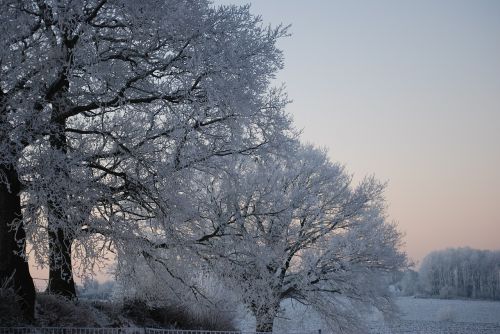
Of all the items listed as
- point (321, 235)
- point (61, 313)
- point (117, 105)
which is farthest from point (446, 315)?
point (117, 105)

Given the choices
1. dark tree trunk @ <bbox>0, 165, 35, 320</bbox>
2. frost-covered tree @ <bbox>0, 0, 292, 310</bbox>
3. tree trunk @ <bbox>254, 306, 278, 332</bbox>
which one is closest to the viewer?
frost-covered tree @ <bbox>0, 0, 292, 310</bbox>

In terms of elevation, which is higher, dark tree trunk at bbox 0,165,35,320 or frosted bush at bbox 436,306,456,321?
dark tree trunk at bbox 0,165,35,320

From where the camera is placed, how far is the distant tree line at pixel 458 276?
10100 centimetres

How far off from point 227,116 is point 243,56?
133 cm

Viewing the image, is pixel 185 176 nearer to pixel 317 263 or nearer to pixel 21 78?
pixel 21 78

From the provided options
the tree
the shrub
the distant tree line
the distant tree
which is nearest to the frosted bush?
the tree

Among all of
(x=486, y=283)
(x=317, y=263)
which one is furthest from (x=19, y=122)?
(x=486, y=283)

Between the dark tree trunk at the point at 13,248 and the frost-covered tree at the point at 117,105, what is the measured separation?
0.20 ft

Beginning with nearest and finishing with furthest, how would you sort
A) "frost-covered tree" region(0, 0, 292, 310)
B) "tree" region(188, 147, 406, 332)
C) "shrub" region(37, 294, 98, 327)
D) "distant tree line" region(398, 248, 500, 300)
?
"frost-covered tree" region(0, 0, 292, 310) < "shrub" region(37, 294, 98, 327) < "tree" region(188, 147, 406, 332) < "distant tree line" region(398, 248, 500, 300)

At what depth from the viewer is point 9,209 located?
11.6 meters

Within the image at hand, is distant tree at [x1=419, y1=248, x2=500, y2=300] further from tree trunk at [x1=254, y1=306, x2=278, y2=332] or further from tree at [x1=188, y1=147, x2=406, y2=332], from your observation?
tree trunk at [x1=254, y1=306, x2=278, y2=332]

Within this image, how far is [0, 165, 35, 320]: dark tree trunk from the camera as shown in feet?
37.9

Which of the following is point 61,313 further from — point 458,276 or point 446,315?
point 458,276

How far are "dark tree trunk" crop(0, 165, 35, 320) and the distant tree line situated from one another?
9765 centimetres
